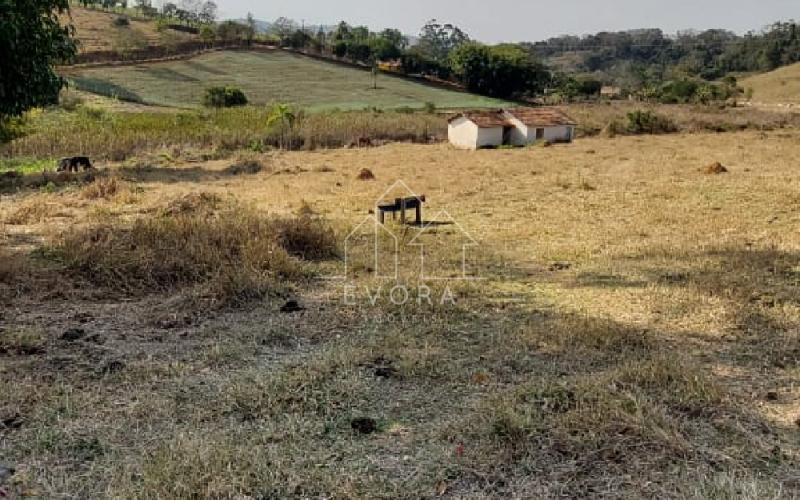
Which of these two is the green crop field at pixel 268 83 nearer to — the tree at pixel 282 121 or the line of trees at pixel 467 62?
the line of trees at pixel 467 62

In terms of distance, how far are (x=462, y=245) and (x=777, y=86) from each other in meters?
61.9

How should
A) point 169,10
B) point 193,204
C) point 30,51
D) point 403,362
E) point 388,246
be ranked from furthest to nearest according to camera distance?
point 169,10
point 193,204
point 388,246
point 30,51
point 403,362

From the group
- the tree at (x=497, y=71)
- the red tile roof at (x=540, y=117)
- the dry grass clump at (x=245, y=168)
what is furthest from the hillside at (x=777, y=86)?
the dry grass clump at (x=245, y=168)

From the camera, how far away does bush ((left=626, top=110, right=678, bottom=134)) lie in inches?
1093

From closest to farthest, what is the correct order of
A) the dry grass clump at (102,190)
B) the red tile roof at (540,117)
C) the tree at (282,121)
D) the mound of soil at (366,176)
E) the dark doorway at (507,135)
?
the dry grass clump at (102,190) < the mound of soil at (366,176) < the tree at (282,121) < the red tile roof at (540,117) < the dark doorway at (507,135)

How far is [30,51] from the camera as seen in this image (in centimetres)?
699

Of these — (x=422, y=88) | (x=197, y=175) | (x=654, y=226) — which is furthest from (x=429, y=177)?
(x=422, y=88)

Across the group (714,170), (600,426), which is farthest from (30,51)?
(714,170)

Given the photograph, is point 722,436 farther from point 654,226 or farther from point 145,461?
point 654,226

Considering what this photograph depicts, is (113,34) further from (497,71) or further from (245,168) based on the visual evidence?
(245,168)

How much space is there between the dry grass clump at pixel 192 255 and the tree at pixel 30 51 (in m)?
1.62

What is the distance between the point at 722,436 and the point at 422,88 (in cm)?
5211

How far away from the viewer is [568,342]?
4.74m

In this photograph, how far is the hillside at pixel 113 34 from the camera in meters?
51.6
